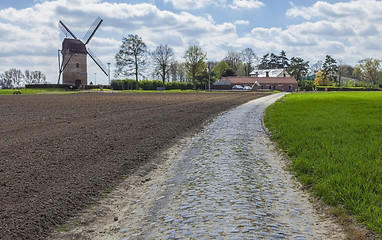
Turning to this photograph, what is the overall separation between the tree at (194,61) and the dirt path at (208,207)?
10336cm

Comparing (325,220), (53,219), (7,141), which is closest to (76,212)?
(53,219)

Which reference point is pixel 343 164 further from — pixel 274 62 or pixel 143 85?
pixel 274 62

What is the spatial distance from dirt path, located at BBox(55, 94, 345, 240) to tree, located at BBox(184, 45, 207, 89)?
10336 cm

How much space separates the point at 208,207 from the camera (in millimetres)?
6234

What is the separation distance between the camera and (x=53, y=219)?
5855 mm

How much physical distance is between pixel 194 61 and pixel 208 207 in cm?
10929

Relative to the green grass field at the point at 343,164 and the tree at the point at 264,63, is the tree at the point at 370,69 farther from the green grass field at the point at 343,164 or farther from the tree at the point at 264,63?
the green grass field at the point at 343,164

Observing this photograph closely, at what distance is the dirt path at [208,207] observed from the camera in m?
5.32

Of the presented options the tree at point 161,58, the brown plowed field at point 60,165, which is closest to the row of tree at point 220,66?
the tree at point 161,58

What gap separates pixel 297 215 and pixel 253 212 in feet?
2.34

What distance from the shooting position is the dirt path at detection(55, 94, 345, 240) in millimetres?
5316

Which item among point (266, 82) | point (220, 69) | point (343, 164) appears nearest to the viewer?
point (343, 164)

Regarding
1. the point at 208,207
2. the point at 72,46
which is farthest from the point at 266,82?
the point at 208,207

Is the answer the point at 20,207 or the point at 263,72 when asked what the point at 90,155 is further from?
the point at 263,72
